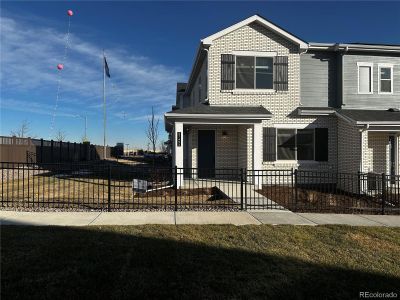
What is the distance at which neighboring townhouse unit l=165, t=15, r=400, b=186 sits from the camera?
1546 centimetres

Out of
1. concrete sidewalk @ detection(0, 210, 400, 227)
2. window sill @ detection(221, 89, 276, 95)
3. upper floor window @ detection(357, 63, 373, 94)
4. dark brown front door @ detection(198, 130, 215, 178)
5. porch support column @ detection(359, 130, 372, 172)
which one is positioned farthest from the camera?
dark brown front door @ detection(198, 130, 215, 178)

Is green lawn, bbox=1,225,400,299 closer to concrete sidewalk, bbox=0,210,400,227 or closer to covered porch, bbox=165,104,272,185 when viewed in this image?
concrete sidewalk, bbox=0,210,400,227

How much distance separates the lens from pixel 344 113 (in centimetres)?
1504

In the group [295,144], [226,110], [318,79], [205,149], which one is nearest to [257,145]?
[226,110]

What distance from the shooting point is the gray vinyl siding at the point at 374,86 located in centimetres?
1595

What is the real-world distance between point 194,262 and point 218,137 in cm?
1152

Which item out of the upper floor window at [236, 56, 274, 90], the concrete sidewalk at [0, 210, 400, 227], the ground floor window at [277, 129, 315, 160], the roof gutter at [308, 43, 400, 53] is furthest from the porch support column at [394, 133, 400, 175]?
the concrete sidewalk at [0, 210, 400, 227]

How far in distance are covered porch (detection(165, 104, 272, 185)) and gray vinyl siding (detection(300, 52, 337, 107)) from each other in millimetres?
2777

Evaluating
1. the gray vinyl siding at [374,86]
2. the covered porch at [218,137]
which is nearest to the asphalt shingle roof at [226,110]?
the covered porch at [218,137]

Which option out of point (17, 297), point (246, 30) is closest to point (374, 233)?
point (17, 297)

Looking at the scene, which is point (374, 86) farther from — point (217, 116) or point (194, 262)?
point (194, 262)

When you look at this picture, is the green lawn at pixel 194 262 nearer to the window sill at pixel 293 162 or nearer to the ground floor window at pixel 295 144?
the window sill at pixel 293 162

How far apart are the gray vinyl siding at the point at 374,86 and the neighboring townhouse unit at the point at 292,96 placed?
5cm

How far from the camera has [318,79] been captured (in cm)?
1620
